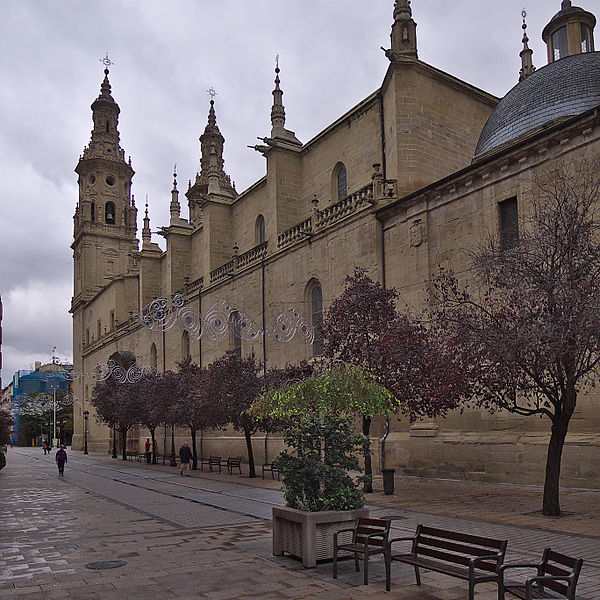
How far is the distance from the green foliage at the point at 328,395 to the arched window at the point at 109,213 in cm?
6220

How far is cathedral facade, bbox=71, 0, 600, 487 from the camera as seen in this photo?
18.5m

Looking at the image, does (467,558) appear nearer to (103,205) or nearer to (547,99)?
(547,99)

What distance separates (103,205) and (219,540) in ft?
212

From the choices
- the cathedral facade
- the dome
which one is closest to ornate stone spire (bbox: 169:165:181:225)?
the cathedral facade

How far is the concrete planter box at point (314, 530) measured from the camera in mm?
8594

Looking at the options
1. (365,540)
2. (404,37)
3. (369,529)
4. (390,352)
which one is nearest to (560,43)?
(404,37)

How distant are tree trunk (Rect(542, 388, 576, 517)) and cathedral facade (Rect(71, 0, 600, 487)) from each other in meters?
3.87

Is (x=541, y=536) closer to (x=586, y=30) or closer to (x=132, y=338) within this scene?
(x=586, y=30)

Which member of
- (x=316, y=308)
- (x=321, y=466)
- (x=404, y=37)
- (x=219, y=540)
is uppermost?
(x=404, y=37)

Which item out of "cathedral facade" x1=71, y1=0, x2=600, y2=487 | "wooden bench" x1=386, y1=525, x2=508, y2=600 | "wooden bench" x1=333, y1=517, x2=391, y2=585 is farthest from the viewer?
"cathedral facade" x1=71, y1=0, x2=600, y2=487

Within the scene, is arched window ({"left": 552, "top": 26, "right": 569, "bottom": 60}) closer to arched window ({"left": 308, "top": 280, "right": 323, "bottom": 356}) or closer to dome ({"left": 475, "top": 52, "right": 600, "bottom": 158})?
dome ({"left": 475, "top": 52, "right": 600, "bottom": 158})

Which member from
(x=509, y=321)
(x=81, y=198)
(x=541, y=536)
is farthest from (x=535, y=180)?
(x=81, y=198)

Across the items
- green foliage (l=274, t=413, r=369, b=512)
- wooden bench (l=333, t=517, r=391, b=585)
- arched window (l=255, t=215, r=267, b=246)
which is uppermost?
arched window (l=255, t=215, r=267, b=246)

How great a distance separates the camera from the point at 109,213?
71.9 m
